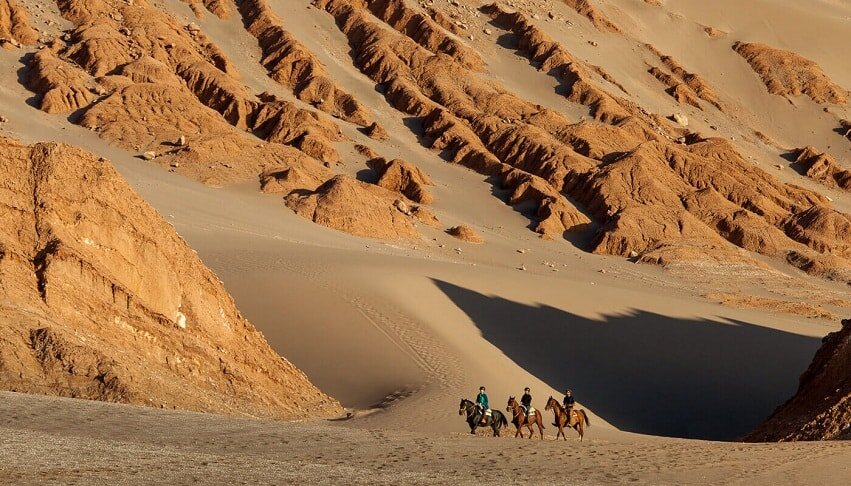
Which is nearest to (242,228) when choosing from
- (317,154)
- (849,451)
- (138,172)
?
(138,172)

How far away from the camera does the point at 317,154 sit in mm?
54281

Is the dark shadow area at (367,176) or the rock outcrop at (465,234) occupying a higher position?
the dark shadow area at (367,176)

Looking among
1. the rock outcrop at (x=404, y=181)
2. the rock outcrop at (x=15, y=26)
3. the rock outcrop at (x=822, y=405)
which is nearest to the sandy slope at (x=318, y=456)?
the rock outcrop at (x=822, y=405)

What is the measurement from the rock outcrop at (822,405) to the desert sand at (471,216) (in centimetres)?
173

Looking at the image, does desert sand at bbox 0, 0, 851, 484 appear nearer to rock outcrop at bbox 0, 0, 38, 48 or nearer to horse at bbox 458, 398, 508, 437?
rock outcrop at bbox 0, 0, 38, 48

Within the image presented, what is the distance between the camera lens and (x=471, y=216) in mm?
52250

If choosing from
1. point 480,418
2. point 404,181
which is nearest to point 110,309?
point 480,418

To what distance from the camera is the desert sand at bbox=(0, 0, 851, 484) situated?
44.5 ft

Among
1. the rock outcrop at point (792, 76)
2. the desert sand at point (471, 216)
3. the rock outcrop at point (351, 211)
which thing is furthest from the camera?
the rock outcrop at point (792, 76)

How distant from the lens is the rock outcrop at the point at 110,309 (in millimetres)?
15000

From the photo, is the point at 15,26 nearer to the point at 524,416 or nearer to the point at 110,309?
the point at 110,309

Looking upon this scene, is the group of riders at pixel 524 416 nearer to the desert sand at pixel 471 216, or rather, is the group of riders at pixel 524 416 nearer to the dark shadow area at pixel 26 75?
the desert sand at pixel 471 216

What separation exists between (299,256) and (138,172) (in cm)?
1696

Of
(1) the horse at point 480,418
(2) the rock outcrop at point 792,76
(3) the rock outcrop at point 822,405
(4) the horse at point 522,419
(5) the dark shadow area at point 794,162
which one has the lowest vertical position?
(1) the horse at point 480,418
